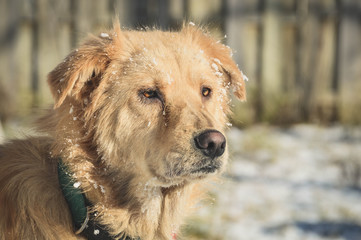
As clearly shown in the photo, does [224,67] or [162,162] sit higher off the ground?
[224,67]

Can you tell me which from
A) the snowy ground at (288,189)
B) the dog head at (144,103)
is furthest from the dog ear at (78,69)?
the snowy ground at (288,189)

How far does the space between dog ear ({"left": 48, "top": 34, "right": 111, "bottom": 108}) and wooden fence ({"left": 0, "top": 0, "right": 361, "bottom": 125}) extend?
4.86 meters

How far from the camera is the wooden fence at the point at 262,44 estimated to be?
26.2 feet

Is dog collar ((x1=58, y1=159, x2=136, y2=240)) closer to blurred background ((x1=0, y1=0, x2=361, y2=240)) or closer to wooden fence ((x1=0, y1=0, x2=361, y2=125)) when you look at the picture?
blurred background ((x1=0, y1=0, x2=361, y2=240))

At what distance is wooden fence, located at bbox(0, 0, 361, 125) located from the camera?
7988mm

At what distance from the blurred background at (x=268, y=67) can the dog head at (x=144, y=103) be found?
3.11 meters

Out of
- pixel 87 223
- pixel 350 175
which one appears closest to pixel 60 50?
pixel 350 175

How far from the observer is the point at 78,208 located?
281cm

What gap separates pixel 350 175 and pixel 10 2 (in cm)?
611

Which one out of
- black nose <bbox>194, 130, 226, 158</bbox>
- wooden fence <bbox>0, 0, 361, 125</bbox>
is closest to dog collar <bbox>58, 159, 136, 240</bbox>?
black nose <bbox>194, 130, 226, 158</bbox>

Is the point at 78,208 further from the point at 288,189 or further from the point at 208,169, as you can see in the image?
the point at 288,189

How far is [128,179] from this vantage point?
3051 millimetres

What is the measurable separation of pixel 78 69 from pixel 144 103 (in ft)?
1.48

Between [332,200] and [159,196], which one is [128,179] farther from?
[332,200]
